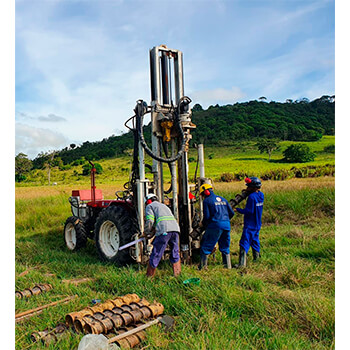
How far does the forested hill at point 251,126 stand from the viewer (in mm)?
53094

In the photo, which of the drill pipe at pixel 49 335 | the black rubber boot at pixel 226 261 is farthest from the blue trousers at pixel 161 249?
the drill pipe at pixel 49 335

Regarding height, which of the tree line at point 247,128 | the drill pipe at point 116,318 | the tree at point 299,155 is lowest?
the drill pipe at point 116,318

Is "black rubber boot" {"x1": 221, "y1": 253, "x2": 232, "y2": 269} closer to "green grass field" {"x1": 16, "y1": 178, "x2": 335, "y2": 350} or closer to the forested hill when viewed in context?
"green grass field" {"x1": 16, "y1": 178, "x2": 335, "y2": 350}

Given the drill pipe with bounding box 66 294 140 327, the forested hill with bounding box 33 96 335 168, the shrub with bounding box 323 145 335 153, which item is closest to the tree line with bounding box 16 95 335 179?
the forested hill with bounding box 33 96 335 168

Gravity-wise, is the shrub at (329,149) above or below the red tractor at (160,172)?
above

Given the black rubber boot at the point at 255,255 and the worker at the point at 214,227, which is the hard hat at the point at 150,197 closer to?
the worker at the point at 214,227

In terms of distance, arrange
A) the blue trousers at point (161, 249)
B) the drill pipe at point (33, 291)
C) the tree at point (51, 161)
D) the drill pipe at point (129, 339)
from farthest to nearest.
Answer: the tree at point (51, 161) → the blue trousers at point (161, 249) → the drill pipe at point (33, 291) → the drill pipe at point (129, 339)

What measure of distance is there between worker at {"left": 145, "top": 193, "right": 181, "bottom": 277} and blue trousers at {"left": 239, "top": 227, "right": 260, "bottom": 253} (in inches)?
54.4

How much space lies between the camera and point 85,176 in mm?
47719

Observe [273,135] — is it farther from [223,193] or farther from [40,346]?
[40,346]

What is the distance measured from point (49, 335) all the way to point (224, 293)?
2.30 metres

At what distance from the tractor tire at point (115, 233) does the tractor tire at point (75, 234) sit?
1.34 meters

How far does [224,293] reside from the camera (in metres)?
5.02

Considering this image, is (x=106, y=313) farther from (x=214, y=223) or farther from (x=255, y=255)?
(x=255, y=255)
